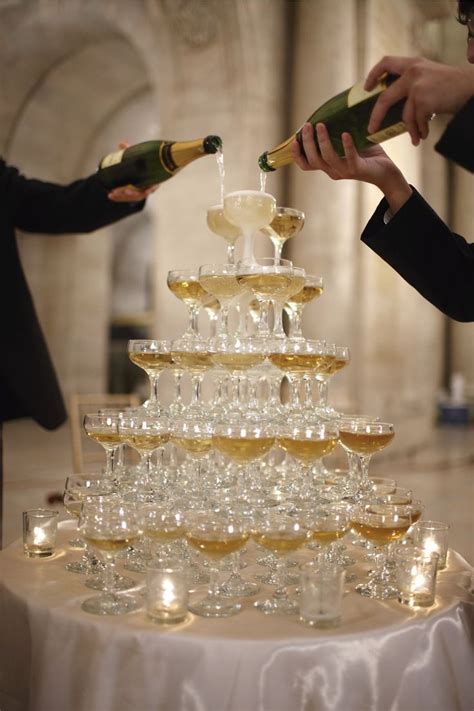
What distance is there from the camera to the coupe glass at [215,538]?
1714 millimetres

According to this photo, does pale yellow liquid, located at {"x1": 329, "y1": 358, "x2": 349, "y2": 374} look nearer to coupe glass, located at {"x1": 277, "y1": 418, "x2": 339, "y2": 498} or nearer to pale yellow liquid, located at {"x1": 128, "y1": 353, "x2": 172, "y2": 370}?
coupe glass, located at {"x1": 277, "y1": 418, "x2": 339, "y2": 498}

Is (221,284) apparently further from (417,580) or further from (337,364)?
(417,580)

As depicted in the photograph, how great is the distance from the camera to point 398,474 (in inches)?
324

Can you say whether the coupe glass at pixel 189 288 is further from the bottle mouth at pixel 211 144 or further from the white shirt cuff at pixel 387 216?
the white shirt cuff at pixel 387 216

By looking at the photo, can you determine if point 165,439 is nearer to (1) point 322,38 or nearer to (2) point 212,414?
(2) point 212,414

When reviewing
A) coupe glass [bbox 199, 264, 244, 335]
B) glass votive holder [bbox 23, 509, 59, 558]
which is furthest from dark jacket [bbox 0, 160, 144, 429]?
coupe glass [bbox 199, 264, 244, 335]

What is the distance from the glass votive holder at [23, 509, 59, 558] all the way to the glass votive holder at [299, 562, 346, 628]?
0.94m

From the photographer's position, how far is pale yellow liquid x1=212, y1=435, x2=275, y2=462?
1.83m

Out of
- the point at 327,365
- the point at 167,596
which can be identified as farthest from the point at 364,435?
the point at 167,596

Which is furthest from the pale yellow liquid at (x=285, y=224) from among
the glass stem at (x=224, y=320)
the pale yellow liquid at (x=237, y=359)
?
the pale yellow liquid at (x=237, y=359)

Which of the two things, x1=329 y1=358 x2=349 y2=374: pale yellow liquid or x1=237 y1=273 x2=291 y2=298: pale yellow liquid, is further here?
x1=329 y1=358 x2=349 y2=374: pale yellow liquid

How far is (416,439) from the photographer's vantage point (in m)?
10.2

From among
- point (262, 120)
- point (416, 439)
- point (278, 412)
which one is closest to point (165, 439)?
point (278, 412)

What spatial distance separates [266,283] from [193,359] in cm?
34
